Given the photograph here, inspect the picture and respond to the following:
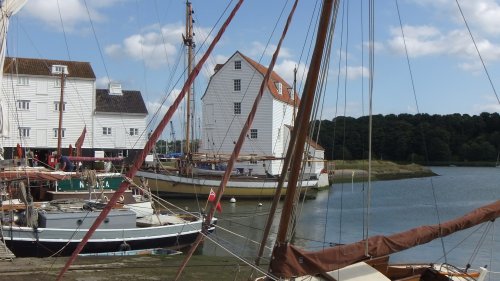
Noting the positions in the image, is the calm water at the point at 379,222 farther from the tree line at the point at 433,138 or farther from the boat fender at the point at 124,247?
the tree line at the point at 433,138

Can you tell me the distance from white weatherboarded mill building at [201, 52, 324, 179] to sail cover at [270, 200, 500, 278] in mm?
52333

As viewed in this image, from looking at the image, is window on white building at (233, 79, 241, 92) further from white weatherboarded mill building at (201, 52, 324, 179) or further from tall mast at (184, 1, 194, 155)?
tall mast at (184, 1, 194, 155)

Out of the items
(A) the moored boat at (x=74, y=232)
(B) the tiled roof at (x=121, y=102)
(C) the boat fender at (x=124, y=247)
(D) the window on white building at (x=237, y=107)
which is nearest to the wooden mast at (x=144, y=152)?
(A) the moored boat at (x=74, y=232)

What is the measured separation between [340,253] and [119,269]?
28.2ft

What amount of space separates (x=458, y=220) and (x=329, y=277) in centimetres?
299

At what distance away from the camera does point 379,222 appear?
38281mm

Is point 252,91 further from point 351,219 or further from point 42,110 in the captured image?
point 351,219

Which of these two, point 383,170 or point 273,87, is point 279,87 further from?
point 383,170

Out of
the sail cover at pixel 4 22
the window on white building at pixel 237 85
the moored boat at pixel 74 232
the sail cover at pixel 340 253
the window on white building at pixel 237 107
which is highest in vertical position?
the window on white building at pixel 237 85

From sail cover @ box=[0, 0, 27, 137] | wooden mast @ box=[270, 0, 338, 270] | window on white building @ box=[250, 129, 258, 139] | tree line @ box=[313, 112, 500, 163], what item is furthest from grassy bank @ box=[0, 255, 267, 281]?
tree line @ box=[313, 112, 500, 163]

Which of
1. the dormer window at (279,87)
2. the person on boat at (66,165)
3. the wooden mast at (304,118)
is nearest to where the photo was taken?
the wooden mast at (304,118)

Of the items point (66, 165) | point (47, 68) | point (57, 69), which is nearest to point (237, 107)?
point (57, 69)

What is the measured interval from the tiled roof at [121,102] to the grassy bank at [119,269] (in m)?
51.8

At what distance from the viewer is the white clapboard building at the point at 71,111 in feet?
210
